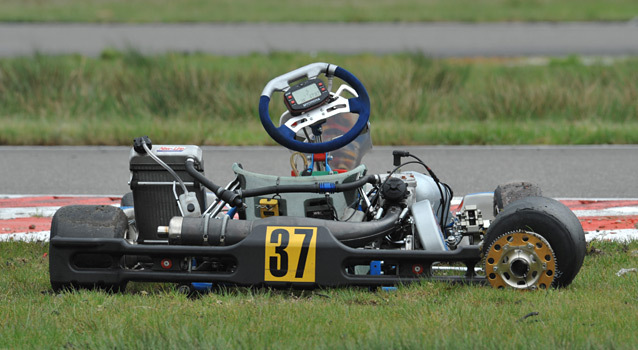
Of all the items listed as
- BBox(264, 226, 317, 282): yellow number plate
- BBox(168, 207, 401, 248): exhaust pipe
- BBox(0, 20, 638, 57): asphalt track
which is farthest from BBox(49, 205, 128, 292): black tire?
BBox(0, 20, 638, 57): asphalt track

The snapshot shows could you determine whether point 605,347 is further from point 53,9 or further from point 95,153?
point 53,9

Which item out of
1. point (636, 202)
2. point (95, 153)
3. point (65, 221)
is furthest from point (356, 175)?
point (95, 153)

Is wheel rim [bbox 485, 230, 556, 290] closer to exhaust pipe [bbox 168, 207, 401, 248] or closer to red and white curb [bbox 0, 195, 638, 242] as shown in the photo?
exhaust pipe [bbox 168, 207, 401, 248]

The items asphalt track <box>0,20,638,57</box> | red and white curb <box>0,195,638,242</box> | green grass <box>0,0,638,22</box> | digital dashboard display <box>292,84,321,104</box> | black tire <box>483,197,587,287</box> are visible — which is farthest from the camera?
green grass <box>0,0,638,22</box>

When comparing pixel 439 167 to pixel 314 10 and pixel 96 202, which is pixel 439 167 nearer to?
pixel 96 202

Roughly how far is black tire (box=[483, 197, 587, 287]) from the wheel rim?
37 mm

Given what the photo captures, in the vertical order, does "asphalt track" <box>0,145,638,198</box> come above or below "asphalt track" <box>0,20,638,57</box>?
below

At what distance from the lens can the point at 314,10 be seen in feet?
100

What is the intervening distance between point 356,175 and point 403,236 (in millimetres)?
444

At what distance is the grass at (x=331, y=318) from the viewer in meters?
4.16

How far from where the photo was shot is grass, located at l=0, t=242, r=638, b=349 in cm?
416

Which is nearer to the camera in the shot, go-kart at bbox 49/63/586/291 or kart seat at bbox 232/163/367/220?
go-kart at bbox 49/63/586/291

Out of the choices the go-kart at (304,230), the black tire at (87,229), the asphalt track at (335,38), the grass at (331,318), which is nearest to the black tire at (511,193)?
the go-kart at (304,230)

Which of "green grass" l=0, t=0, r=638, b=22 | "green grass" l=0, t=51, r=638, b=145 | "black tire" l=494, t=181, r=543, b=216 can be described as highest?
"green grass" l=0, t=0, r=638, b=22
